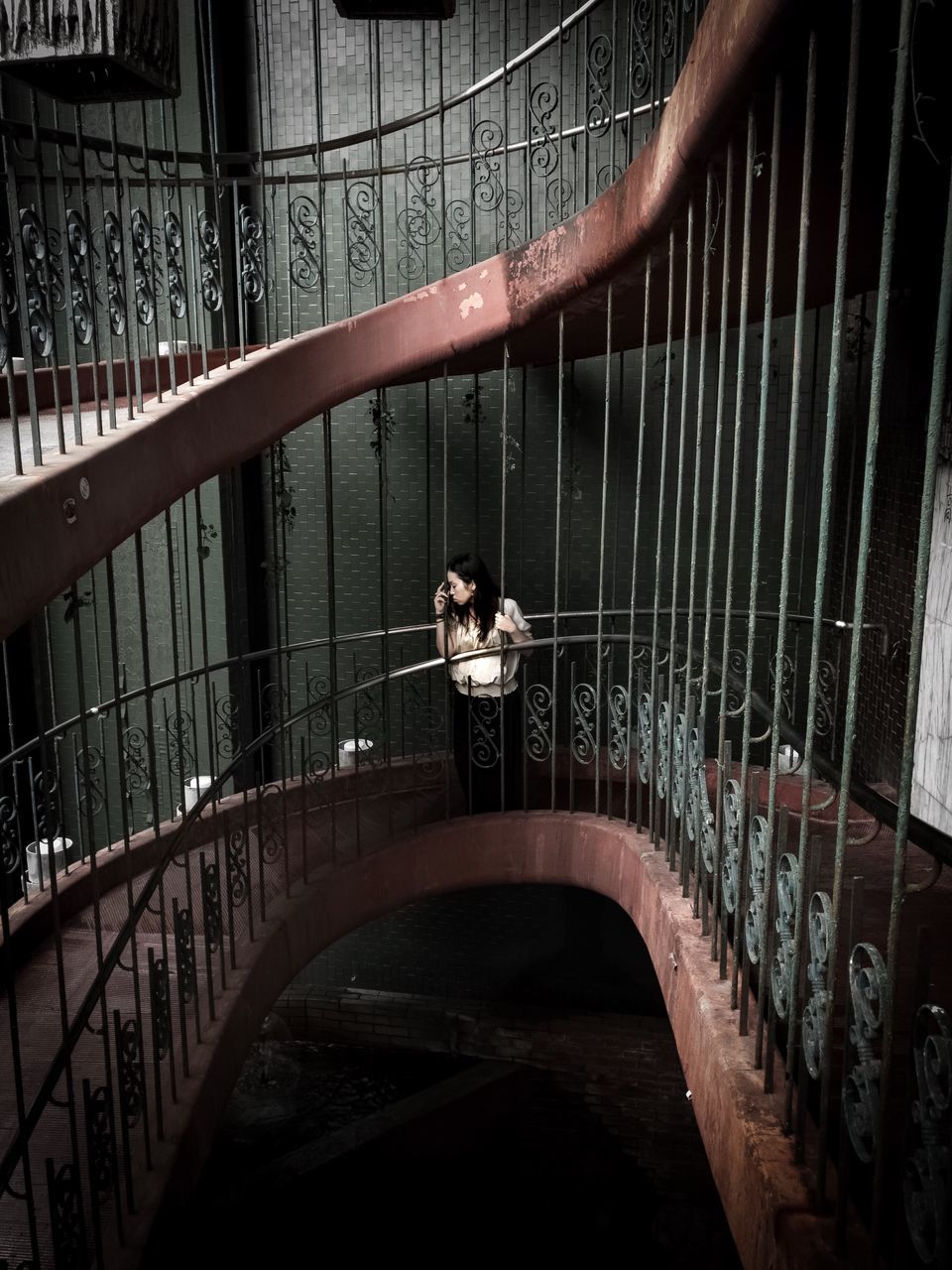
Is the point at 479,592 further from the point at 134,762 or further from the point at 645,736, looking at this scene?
the point at 134,762

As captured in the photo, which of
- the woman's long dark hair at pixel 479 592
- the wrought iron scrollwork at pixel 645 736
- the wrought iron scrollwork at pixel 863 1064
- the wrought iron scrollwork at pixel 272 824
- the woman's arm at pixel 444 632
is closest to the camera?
the wrought iron scrollwork at pixel 863 1064

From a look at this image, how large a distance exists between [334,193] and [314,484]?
7.86ft

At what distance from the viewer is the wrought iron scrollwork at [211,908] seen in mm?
4824

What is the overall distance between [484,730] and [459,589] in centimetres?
88

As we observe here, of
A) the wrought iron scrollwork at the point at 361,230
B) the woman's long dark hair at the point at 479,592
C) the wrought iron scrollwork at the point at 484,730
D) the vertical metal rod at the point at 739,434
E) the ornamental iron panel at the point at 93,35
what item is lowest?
the wrought iron scrollwork at the point at 484,730

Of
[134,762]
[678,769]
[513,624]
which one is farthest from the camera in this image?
[134,762]

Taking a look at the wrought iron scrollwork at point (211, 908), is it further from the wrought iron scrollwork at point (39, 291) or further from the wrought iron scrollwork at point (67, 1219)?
the wrought iron scrollwork at point (39, 291)

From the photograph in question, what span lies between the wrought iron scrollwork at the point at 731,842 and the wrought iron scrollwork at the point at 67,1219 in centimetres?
229

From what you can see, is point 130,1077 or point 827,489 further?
point 130,1077

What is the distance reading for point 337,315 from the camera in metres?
8.87

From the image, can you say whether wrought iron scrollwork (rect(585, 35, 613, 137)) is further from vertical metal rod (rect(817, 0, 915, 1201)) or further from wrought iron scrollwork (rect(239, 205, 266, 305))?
vertical metal rod (rect(817, 0, 915, 1201))

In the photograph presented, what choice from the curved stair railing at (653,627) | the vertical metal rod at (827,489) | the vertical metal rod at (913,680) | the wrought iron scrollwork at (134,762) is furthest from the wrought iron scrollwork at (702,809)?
the wrought iron scrollwork at (134,762)

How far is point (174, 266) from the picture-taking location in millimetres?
4641

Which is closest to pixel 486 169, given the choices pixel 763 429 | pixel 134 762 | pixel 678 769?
pixel 134 762
